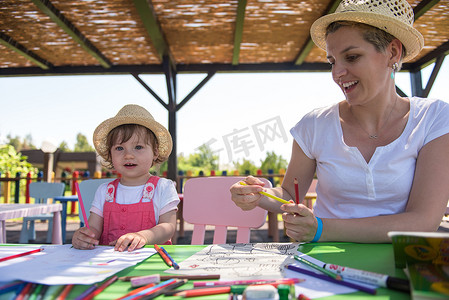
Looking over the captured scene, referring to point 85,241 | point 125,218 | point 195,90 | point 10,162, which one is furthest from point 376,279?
point 10,162

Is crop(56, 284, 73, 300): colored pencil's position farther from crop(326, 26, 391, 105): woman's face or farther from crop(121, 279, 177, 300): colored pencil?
crop(326, 26, 391, 105): woman's face

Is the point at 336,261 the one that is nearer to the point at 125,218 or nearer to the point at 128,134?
the point at 125,218

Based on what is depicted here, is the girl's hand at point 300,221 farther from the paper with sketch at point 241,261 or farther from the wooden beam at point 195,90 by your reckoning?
the wooden beam at point 195,90

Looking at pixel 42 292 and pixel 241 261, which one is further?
pixel 241 261

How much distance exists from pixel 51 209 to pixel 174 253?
87.1 inches

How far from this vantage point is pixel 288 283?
2.15ft

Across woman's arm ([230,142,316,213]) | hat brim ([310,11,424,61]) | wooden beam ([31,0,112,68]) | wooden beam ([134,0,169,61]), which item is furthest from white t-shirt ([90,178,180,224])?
wooden beam ([31,0,112,68])

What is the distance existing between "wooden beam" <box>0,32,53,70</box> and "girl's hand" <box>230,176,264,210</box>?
5.44m

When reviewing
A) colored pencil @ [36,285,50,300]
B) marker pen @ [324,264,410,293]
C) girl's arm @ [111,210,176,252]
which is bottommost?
girl's arm @ [111,210,176,252]

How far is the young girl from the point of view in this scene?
174 cm

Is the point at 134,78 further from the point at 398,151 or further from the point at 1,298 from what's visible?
the point at 1,298

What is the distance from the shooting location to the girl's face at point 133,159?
1780 mm

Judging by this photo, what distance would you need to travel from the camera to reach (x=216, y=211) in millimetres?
1739

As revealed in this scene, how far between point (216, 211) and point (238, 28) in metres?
3.81
